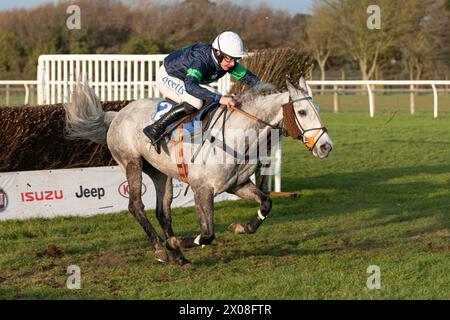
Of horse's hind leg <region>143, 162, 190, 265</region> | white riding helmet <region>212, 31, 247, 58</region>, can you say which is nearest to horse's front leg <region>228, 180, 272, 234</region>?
horse's hind leg <region>143, 162, 190, 265</region>

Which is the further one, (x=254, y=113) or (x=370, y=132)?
(x=370, y=132)

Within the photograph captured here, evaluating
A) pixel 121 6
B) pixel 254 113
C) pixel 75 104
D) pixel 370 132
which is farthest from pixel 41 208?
pixel 121 6

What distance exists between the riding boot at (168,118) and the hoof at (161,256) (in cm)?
94

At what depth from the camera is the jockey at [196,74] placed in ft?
22.9

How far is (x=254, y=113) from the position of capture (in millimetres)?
7062

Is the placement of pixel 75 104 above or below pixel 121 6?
below

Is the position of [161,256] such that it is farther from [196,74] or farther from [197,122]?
[196,74]

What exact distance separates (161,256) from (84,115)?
5.64ft

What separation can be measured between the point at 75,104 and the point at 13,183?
1.91 m

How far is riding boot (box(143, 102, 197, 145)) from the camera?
719 centimetres

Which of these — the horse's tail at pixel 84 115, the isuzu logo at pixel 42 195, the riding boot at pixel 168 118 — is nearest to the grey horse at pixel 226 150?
the riding boot at pixel 168 118

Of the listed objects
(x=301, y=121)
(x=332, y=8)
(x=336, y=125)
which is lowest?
(x=336, y=125)

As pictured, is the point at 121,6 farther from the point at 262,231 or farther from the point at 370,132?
the point at 262,231

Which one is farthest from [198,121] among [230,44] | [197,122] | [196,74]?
[230,44]
